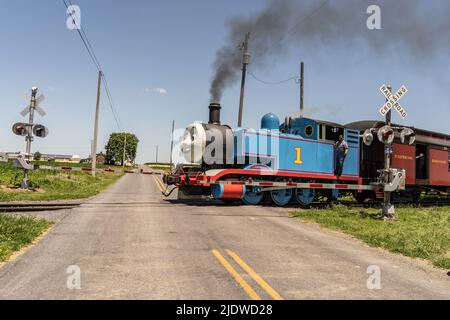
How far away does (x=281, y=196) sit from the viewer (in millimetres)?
16219

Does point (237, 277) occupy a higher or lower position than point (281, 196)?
lower

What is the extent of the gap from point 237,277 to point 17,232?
500 cm

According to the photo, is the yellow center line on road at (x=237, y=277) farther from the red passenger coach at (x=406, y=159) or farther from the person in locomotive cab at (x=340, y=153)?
the red passenger coach at (x=406, y=159)

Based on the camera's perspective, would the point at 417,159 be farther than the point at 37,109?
Yes

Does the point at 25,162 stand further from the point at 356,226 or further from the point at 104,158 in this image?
the point at 104,158

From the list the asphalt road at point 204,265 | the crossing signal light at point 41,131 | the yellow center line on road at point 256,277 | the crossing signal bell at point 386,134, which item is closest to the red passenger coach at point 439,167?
the crossing signal bell at point 386,134

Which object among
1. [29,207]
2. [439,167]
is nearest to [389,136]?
[439,167]

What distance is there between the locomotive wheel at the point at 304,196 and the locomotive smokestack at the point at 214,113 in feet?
15.7

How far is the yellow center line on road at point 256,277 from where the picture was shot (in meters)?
4.68

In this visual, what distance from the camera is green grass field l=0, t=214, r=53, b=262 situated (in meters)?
6.68

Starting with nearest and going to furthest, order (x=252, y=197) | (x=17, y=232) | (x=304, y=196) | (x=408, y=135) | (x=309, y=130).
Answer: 1. (x=17, y=232)
2. (x=408, y=135)
3. (x=252, y=197)
4. (x=309, y=130)
5. (x=304, y=196)

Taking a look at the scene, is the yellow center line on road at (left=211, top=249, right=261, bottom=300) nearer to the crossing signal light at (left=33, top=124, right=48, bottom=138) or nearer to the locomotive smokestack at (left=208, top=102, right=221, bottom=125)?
the locomotive smokestack at (left=208, top=102, right=221, bottom=125)

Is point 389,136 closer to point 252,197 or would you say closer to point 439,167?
point 252,197
